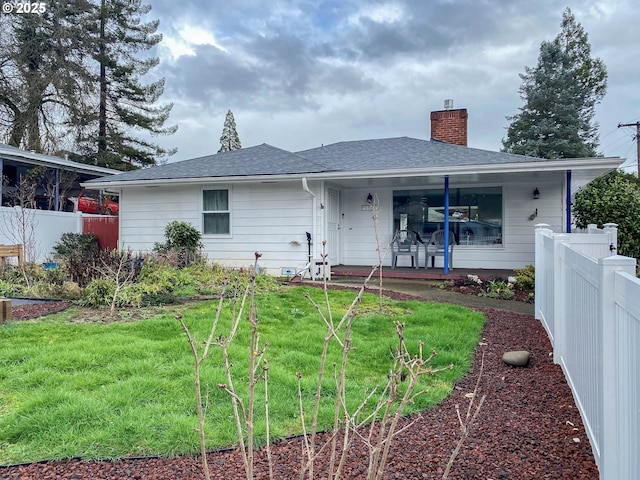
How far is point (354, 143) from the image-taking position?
15.1 meters

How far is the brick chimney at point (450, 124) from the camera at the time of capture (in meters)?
14.6

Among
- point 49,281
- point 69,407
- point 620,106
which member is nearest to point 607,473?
point 69,407

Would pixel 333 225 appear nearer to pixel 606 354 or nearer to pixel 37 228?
pixel 37 228

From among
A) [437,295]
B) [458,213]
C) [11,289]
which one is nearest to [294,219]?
[437,295]

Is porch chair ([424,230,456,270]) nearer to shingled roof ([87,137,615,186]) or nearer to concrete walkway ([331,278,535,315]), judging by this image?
concrete walkway ([331,278,535,315])

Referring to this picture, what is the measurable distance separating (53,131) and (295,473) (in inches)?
1034

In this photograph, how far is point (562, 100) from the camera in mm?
24734

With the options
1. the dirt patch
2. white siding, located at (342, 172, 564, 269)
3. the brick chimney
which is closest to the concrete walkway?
white siding, located at (342, 172, 564, 269)

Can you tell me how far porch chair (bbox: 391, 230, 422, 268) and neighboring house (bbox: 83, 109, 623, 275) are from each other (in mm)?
319

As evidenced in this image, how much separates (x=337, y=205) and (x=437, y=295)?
14.5 ft

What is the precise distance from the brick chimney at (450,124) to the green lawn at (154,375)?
9.62 metres

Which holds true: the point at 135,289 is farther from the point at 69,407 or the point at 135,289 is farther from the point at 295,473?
the point at 295,473

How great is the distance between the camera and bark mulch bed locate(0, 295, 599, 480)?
245cm

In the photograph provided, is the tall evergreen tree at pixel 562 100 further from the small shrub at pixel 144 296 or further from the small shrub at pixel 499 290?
the small shrub at pixel 144 296
